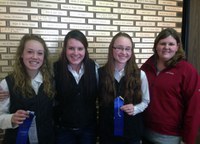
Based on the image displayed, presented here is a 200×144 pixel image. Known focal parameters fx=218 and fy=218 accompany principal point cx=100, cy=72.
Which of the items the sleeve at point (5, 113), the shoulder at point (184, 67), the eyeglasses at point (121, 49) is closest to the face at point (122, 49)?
the eyeglasses at point (121, 49)

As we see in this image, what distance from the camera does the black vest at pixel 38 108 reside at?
5.99 ft

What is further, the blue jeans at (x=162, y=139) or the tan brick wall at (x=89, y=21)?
the tan brick wall at (x=89, y=21)

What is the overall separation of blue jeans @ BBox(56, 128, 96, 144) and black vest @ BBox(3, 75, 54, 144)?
11 cm

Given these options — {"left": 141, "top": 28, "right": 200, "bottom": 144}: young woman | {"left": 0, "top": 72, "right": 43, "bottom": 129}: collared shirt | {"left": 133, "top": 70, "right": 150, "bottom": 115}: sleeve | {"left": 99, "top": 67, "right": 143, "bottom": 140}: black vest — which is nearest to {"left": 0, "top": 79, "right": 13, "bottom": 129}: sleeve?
{"left": 0, "top": 72, "right": 43, "bottom": 129}: collared shirt

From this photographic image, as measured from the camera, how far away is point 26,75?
1.91 m

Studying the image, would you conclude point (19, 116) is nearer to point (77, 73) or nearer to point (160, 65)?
point (77, 73)

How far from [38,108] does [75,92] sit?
1.13 ft

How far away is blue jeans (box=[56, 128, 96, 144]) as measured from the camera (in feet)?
6.67

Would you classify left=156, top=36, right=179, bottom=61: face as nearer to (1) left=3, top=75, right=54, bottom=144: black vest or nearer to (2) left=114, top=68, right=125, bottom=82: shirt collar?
(2) left=114, top=68, right=125, bottom=82: shirt collar

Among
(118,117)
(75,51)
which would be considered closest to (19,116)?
(75,51)

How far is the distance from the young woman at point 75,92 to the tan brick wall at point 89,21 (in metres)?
0.47

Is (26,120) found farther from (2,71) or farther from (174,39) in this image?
(174,39)

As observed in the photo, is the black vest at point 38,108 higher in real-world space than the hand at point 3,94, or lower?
lower

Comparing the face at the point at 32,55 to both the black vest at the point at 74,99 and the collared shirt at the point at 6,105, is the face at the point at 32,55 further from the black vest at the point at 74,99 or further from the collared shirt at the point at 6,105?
the black vest at the point at 74,99
